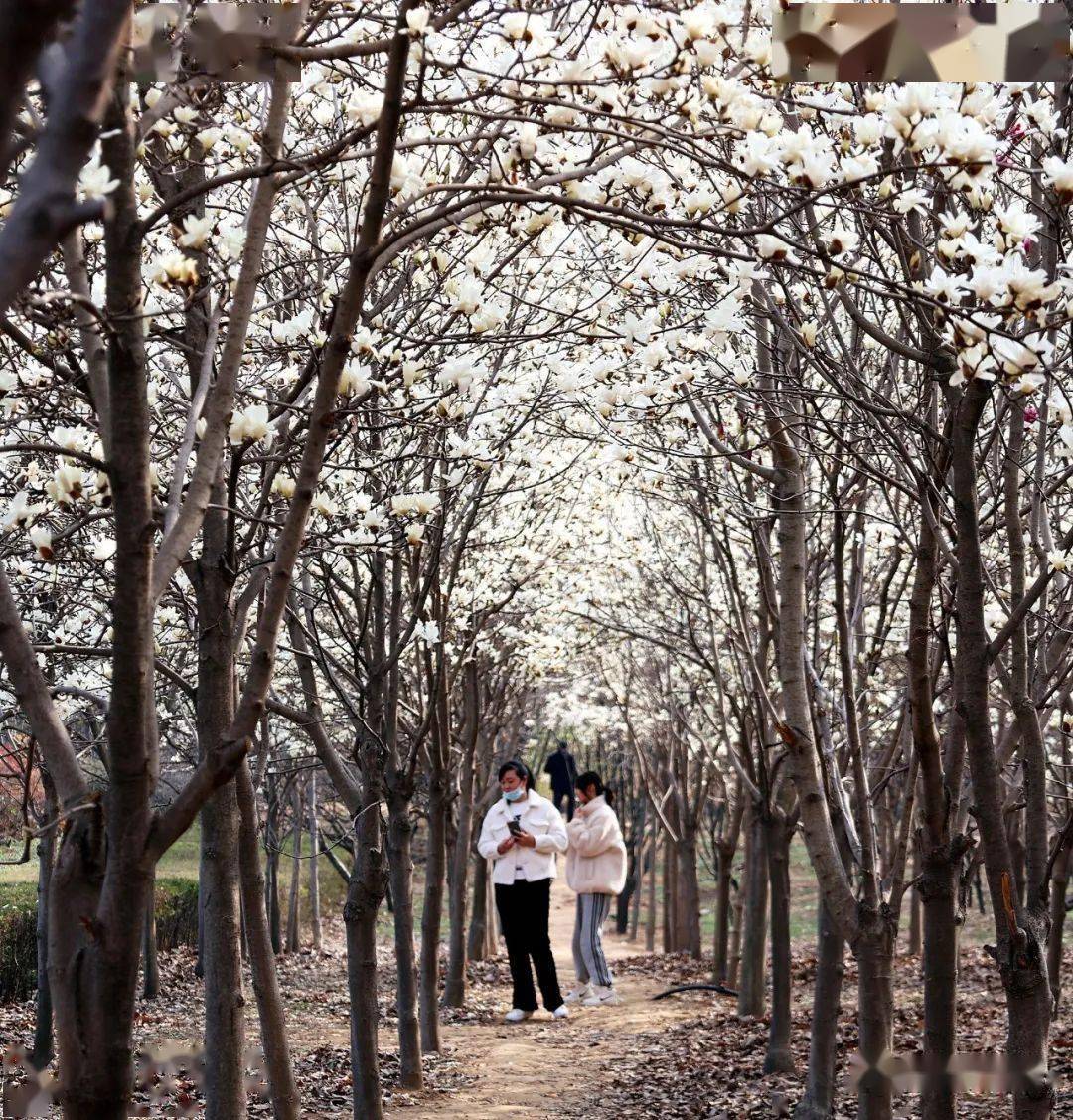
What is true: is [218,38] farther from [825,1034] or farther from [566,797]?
[566,797]

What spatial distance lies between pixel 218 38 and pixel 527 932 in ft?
28.8

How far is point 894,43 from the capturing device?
3.57m

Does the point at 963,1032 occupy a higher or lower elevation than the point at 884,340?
lower

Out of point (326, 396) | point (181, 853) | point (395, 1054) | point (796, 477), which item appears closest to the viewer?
point (326, 396)

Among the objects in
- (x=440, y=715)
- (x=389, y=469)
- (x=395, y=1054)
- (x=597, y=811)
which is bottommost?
(x=395, y=1054)

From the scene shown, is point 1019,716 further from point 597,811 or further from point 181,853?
point 181,853

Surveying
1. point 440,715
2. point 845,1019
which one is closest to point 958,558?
point 440,715

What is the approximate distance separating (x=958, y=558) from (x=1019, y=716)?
0.87m

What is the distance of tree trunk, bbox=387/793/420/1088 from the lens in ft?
27.5

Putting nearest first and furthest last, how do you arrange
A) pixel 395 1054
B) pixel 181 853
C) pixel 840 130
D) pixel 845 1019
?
pixel 840 130 → pixel 395 1054 → pixel 845 1019 → pixel 181 853

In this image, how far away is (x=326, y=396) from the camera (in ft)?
9.29

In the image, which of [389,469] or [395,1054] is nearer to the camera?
[389,469]

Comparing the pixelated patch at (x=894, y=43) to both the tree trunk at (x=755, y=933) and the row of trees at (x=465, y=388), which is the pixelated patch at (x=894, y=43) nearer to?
the row of trees at (x=465, y=388)

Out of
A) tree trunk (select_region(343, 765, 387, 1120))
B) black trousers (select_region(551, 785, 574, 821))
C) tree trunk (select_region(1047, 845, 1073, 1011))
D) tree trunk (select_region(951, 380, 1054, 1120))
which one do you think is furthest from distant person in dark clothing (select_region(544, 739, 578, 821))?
tree trunk (select_region(951, 380, 1054, 1120))
